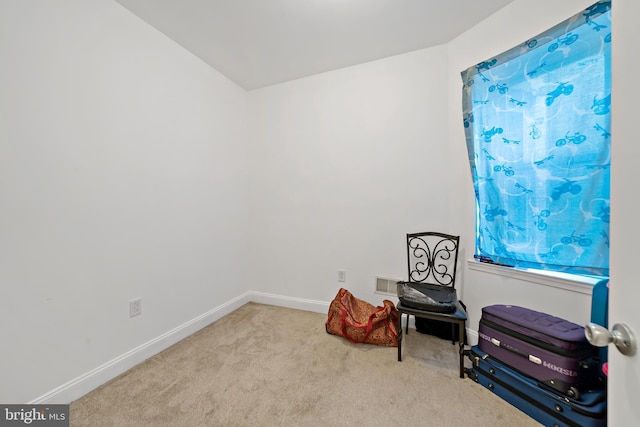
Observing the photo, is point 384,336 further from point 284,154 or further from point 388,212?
point 284,154

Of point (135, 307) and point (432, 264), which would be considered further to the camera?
point (432, 264)

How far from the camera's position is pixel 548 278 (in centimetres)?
158

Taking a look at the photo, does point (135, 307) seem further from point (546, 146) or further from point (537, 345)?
point (546, 146)

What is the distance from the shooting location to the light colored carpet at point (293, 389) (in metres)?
1.33

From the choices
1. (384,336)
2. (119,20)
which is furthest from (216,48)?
(384,336)

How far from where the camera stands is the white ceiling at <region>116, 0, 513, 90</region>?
1.71 meters

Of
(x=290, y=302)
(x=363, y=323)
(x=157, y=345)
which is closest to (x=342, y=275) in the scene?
(x=363, y=323)

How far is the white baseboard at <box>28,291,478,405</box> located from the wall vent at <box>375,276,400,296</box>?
314 millimetres

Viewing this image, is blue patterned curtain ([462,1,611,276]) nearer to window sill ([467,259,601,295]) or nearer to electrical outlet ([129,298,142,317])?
window sill ([467,259,601,295])

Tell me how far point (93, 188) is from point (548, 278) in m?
2.92

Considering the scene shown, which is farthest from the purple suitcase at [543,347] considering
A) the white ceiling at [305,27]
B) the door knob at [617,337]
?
the white ceiling at [305,27]

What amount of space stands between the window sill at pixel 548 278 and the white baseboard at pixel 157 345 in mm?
541

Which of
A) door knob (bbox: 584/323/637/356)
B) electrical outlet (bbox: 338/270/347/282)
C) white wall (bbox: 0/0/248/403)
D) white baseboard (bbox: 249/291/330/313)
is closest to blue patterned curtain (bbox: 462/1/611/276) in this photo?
electrical outlet (bbox: 338/270/347/282)

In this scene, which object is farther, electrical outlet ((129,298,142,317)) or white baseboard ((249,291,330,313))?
white baseboard ((249,291,330,313))
